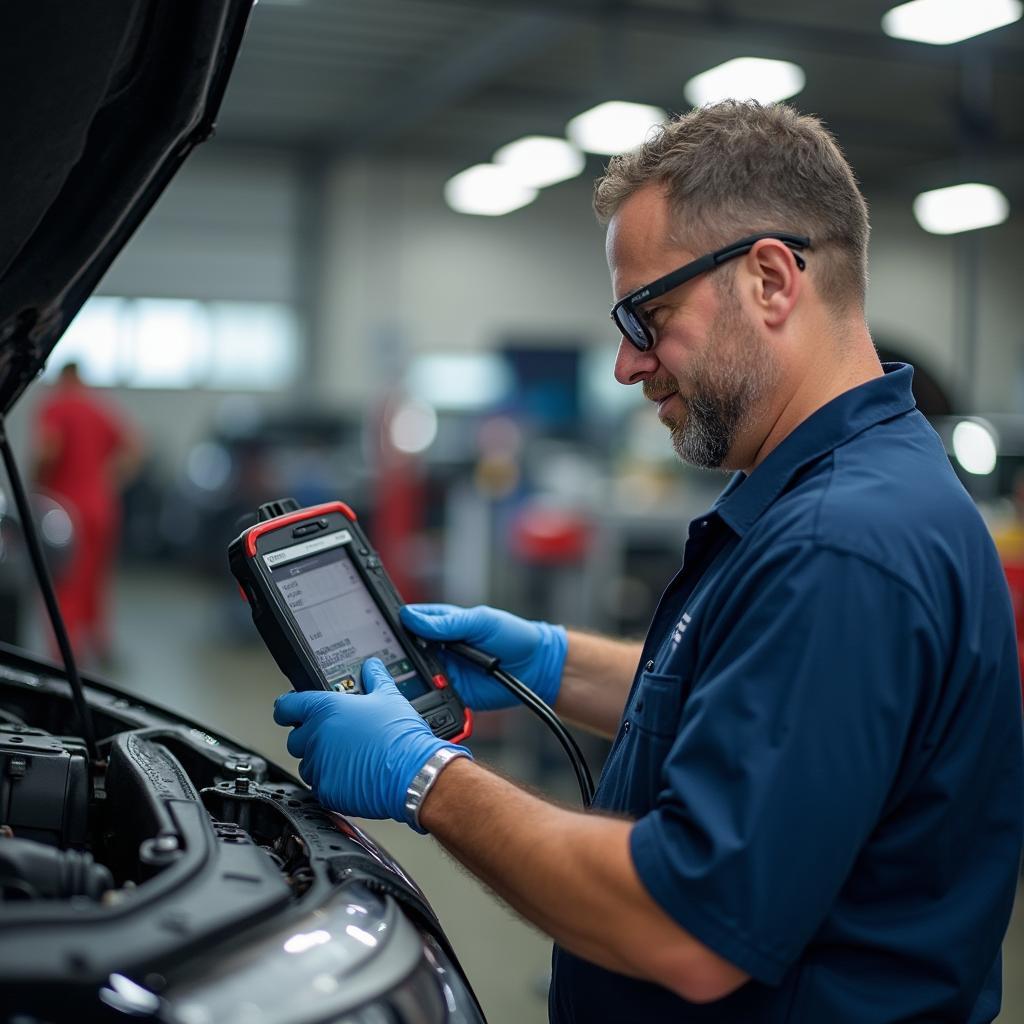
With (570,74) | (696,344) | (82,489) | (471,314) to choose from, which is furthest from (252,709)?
(471,314)

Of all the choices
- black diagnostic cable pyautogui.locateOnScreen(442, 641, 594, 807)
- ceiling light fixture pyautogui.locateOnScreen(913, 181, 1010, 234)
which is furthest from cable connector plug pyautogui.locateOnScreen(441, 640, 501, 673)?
ceiling light fixture pyautogui.locateOnScreen(913, 181, 1010, 234)

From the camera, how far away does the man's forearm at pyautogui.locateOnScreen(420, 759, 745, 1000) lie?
3.38 ft

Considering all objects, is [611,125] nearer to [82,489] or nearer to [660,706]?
[82,489]

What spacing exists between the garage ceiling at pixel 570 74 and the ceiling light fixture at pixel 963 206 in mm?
245

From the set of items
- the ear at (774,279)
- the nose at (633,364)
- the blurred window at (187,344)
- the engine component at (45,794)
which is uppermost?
the blurred window at (187,344)

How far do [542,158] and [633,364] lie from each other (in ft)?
27.8

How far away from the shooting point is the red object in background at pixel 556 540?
548 centimetres

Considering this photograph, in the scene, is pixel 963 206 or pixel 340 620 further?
pixel 963 206

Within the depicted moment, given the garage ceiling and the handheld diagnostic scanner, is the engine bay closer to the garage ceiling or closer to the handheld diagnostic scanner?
the handheld diagnostic scanner

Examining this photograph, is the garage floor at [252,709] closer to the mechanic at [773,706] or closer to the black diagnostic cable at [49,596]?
the mechanic at [773,706]

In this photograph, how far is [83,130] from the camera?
4.33ft

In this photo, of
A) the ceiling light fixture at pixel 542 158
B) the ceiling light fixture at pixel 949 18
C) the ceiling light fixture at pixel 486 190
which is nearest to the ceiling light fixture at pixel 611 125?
the ceiling light fixture at pixel 542 158

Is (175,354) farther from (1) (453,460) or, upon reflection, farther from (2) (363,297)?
(1) (453,460)

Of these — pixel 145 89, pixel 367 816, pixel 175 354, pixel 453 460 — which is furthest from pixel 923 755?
pixel 175 354
